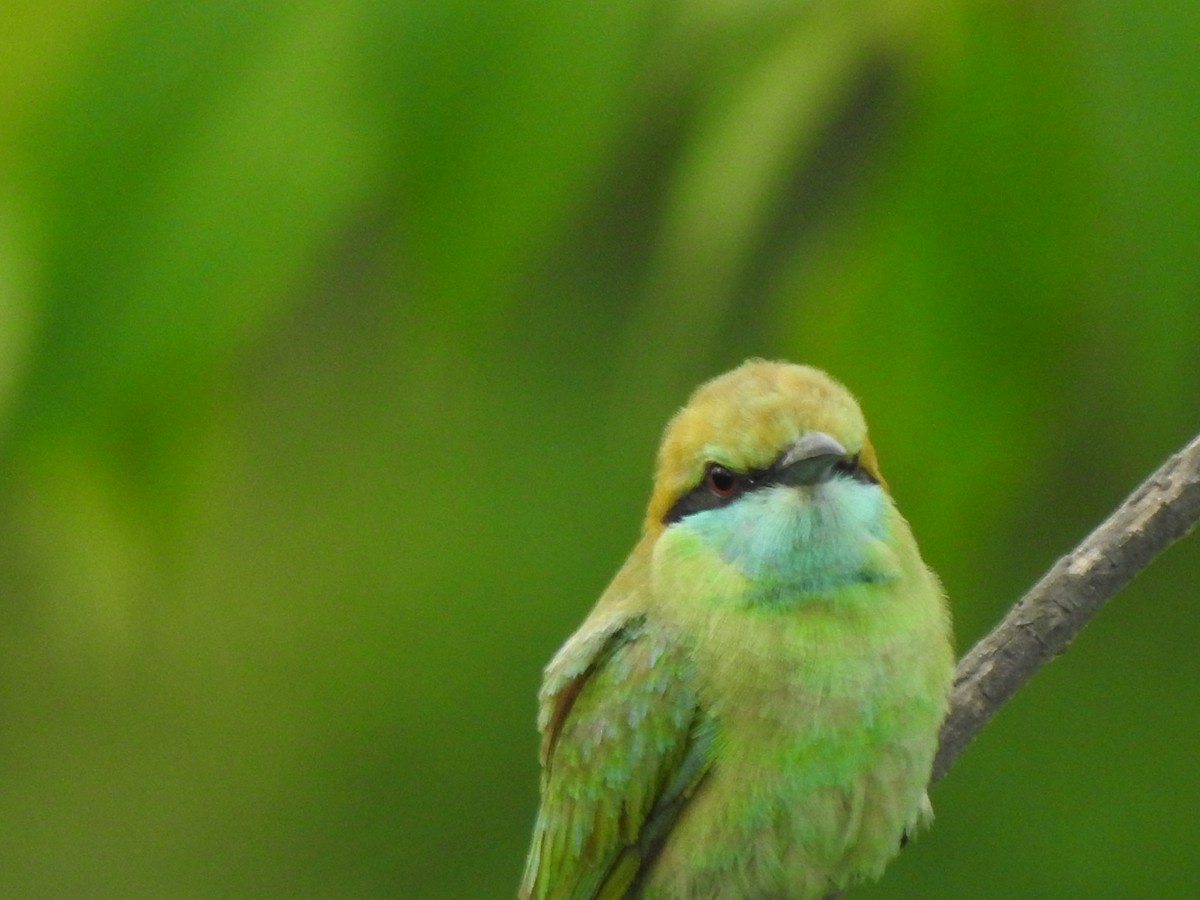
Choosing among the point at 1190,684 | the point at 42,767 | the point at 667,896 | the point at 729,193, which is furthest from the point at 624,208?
the point at 42,767

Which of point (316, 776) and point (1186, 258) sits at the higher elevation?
point (1186, 258)

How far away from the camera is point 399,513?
2.80 meters

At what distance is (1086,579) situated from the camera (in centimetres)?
155

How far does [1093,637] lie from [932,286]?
3.65 feet

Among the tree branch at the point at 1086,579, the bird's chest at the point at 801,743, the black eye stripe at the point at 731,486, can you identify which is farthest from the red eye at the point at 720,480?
the tree branch at the point at 1086,579

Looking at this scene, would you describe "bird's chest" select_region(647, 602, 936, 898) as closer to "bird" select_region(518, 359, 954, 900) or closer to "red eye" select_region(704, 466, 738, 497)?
"bird" select_region(518, 359, 954, 900)

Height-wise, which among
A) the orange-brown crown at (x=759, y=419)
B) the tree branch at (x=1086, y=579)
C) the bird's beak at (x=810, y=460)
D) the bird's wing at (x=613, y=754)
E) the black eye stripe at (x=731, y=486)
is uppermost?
the orange-brown crown at (x=759, y=419)

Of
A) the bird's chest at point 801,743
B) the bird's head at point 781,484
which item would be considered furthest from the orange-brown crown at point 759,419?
the bird's chest at point 801,743

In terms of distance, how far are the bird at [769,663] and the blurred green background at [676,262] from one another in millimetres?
92

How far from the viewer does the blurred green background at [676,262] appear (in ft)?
5.11

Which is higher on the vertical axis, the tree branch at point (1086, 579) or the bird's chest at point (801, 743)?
the tree branch at point (1086, 579)

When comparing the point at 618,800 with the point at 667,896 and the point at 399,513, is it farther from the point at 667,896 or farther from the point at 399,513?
the point at 399,513

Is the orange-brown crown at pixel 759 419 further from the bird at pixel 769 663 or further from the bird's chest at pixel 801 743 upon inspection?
the bird's chest at pixel 801 743

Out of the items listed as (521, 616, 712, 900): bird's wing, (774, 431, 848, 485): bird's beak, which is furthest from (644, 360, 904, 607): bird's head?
(521, 616, 712, 900): bird's wing
